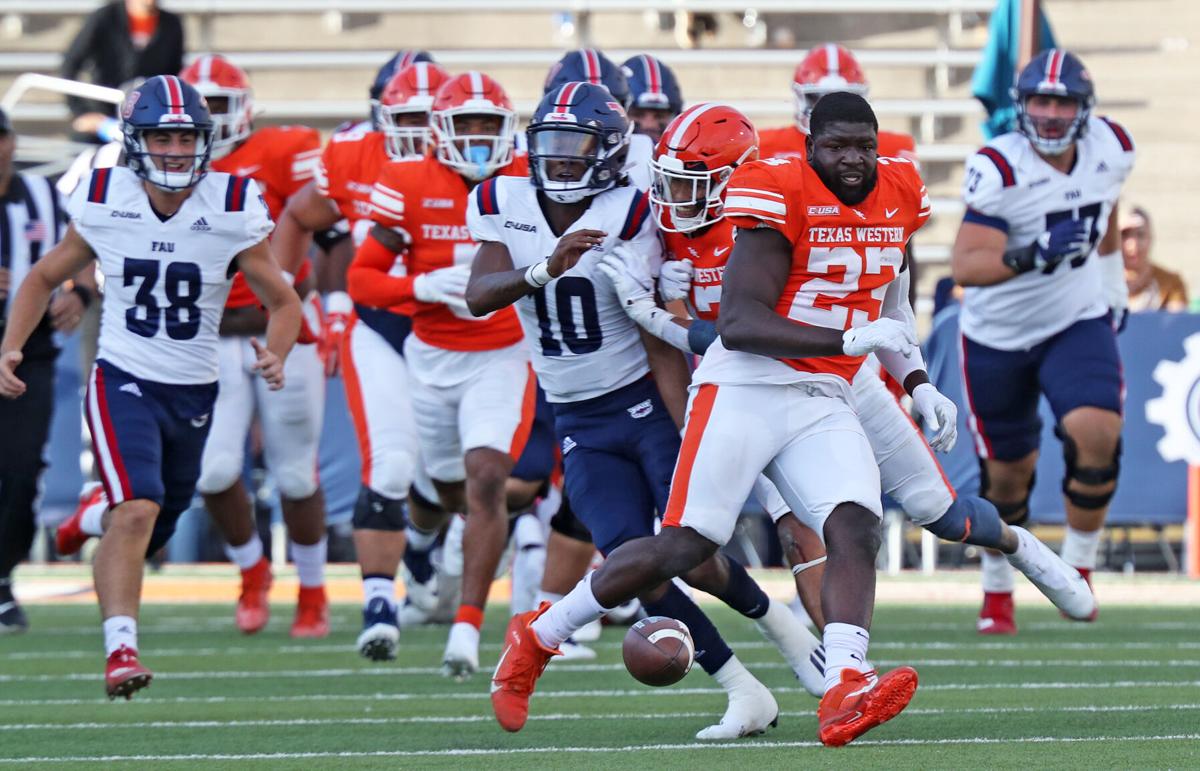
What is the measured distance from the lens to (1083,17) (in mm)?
13953

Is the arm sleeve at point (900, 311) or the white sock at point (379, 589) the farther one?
the white sock at point (379, 589)

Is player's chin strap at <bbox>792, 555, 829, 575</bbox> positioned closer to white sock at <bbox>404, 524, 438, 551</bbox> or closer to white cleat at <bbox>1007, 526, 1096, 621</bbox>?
white cleat at <bbox>1007, 526, 1096, 621</bbox>

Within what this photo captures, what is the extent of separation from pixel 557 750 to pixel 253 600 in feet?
11.4

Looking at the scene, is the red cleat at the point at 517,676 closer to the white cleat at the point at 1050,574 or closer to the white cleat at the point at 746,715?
the white cleat at the point at 746,715

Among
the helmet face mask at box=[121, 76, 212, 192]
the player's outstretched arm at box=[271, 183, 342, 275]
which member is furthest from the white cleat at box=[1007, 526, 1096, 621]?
the player's outstretched arm at box=[271, 183, 342, 275]

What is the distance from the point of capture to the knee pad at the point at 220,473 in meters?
7.48

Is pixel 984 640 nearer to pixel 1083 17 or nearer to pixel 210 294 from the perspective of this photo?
pixel 210 294

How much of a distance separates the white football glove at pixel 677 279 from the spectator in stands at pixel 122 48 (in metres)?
6.46

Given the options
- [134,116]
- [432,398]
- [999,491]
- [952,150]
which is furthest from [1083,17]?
[134,116]

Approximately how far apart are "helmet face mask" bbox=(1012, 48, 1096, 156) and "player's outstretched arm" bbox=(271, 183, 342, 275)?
255 centimetres

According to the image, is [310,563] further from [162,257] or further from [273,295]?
[162,257]

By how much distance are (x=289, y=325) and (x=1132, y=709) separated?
107 inches

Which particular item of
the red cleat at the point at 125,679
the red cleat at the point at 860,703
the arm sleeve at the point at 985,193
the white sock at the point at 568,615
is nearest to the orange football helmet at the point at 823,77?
the arm sleeve at the point at 985,193

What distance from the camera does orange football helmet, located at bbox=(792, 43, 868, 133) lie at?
779cm
